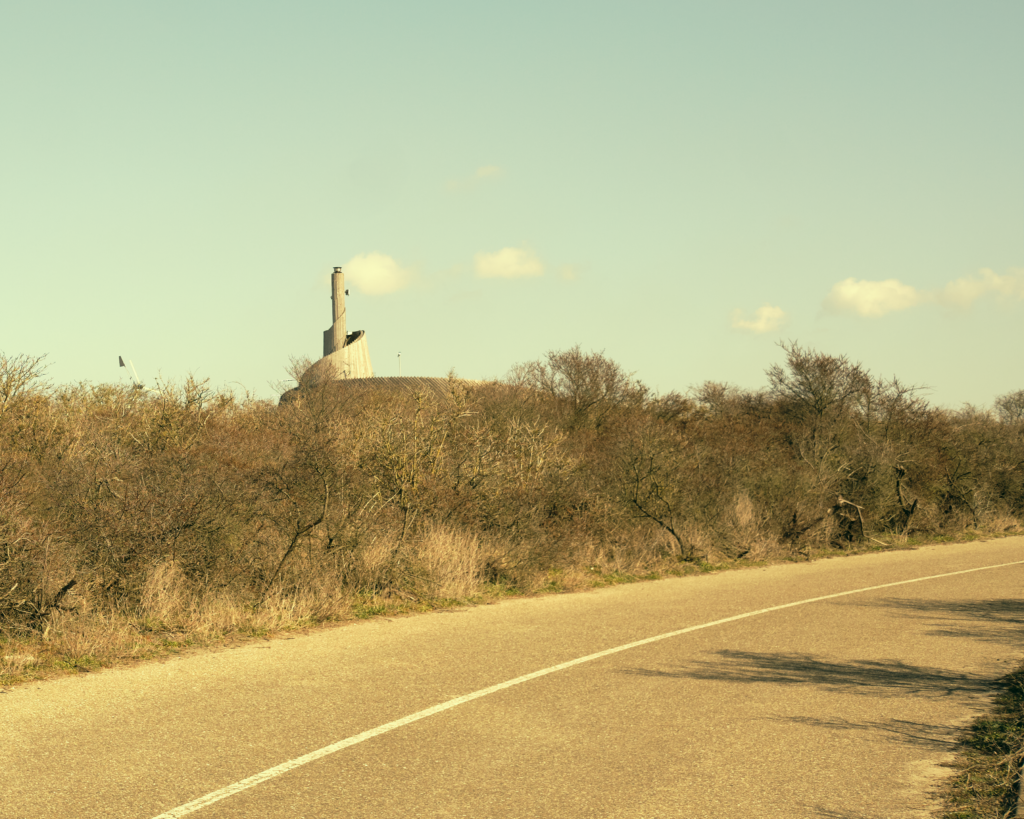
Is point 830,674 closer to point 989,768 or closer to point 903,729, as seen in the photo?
point 903,729

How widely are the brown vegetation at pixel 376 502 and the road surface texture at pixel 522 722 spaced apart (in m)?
1.68

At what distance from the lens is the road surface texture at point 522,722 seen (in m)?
5.21

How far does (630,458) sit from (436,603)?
7971mm

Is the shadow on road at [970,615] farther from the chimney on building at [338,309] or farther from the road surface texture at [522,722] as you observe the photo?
the chimney on building at [338,309]

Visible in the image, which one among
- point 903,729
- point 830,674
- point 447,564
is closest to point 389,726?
point 903,729

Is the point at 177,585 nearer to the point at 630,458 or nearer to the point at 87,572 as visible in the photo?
the point at 87,572

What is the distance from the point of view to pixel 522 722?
22.4 feet

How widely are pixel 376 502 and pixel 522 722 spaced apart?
8.22 m

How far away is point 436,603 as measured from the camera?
1289 centimetres

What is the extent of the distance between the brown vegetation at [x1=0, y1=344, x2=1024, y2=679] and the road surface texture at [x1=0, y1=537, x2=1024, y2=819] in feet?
5.52

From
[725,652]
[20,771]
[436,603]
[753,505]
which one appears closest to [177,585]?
[436,603]

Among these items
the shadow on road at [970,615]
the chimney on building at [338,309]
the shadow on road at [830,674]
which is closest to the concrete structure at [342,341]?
the chimney on building at [338,309]

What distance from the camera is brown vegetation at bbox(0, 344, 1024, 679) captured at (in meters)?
10.5

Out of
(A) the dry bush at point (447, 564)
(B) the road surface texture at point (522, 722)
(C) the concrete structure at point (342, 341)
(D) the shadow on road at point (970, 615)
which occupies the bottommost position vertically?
(D) the shadow on road at point (970, 615)
